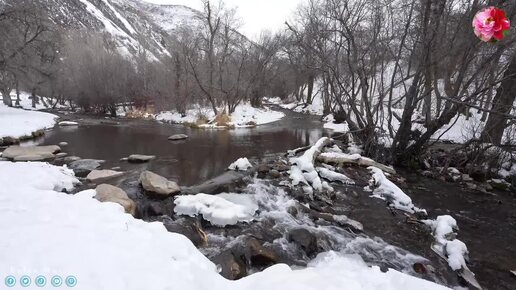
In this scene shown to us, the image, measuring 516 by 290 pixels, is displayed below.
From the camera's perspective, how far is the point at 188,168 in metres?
9.43

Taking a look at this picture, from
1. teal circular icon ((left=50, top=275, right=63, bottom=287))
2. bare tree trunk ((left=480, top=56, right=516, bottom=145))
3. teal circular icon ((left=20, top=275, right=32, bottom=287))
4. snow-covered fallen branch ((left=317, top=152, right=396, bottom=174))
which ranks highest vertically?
bare tree trunk ((left=480, top=56, right=516, bottom=145))

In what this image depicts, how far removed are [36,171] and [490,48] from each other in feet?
41.8

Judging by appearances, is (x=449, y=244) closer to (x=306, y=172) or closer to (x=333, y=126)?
(x=306, y=172)

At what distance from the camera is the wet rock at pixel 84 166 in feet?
26.7

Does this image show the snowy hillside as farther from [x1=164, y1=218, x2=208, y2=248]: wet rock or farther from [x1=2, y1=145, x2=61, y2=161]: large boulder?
[x1=164, y1=218, x2=208, y2=248]: wet rock

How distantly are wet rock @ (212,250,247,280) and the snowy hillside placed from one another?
5858 centimetres

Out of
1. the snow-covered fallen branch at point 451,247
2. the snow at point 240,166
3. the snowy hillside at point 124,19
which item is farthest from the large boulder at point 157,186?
the snowy hillside at point 124,19

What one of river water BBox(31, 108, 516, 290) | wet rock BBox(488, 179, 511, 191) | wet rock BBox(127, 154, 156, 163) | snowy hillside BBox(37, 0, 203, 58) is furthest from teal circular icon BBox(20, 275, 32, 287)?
snowy hillside BBox(37, 0, 203, 58)

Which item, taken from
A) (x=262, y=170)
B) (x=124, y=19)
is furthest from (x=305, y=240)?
(x=124, y=19)

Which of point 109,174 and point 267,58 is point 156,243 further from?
point 267,58

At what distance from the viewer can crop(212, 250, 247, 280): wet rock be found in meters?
3.96

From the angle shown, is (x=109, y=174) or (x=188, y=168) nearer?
(x=109, y=174)

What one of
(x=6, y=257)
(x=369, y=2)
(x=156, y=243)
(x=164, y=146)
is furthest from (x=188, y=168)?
(x=369, y=2)

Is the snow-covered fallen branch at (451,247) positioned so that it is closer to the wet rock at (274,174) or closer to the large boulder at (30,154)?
the wet rock at (274,174)
